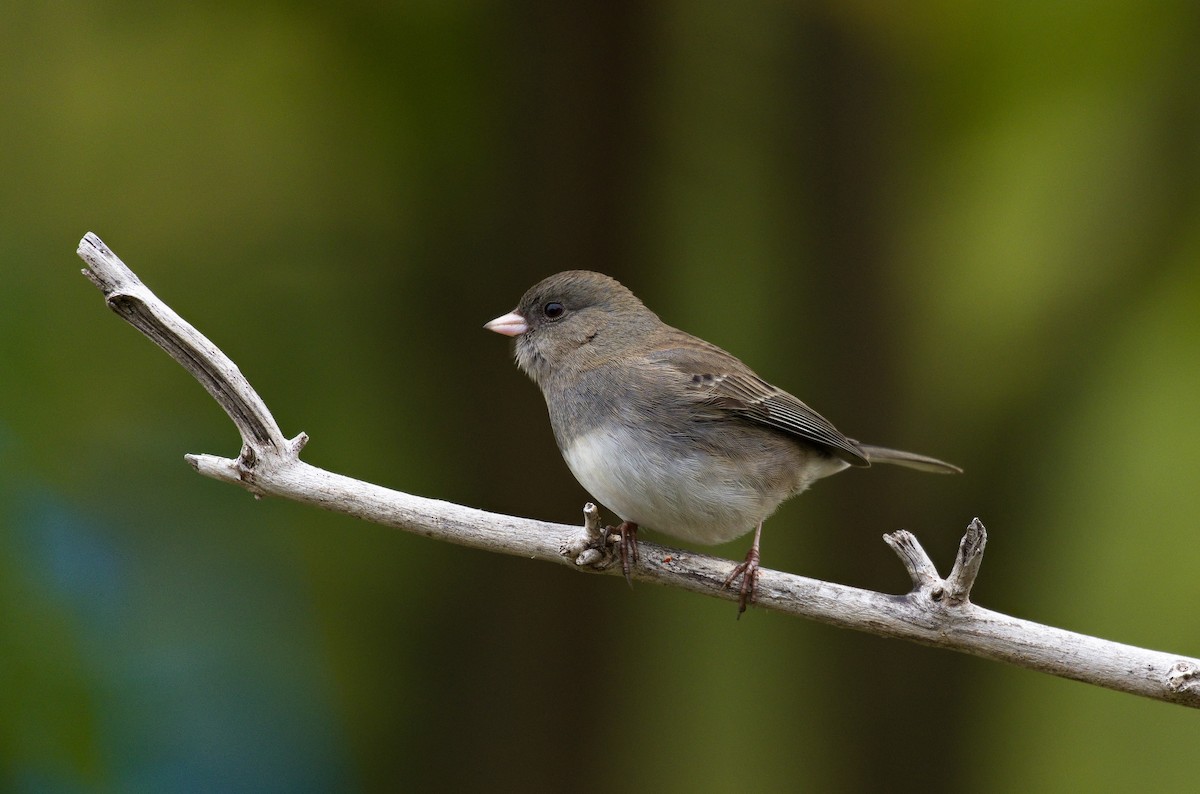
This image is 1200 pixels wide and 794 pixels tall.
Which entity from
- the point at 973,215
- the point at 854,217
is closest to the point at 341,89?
the point at 854,217

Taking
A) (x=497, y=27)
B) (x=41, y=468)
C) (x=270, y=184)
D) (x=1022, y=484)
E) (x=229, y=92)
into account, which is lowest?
(x=41, y=468)

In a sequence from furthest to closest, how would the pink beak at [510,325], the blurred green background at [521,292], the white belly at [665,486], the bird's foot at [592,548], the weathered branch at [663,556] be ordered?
the blurred green background at [521,292]
the pink beak at [510,325]
the white belly at [665,486]
the bird's foot at [592,548]
the weathered branch at [663,556]

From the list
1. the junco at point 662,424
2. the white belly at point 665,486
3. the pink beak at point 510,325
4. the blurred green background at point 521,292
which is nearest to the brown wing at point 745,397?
the junco at point 662,424

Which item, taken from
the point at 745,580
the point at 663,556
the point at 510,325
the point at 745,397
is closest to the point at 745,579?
the point at 745,580

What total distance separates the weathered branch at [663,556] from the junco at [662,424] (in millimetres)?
92

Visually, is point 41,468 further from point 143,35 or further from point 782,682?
point 782,682

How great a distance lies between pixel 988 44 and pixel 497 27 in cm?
187

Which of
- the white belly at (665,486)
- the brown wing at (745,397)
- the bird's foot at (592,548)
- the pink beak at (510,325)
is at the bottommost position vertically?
the bird's foot at (592,548)

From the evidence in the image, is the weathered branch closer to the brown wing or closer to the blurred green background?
the brown wing

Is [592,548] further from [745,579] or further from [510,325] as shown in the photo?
[510,325]

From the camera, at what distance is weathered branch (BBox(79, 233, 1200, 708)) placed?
6.22ft

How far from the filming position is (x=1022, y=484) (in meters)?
3.82

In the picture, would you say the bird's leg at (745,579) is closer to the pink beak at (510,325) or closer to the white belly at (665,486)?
the white belly at (665,486)

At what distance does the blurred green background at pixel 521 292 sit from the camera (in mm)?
3791
